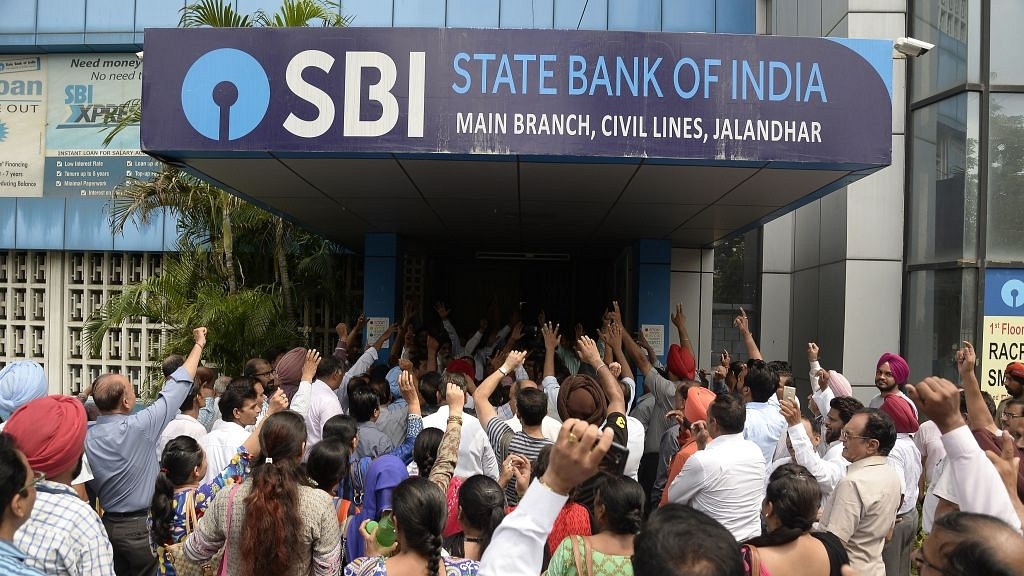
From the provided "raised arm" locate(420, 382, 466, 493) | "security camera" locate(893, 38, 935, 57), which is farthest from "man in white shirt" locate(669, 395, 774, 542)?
"security camera" locate(893, 38, 935, 57)

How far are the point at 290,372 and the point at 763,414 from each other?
3932 mm

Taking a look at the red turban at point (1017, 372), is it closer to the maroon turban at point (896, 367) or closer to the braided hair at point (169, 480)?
the maroon turban at point (896, 367)

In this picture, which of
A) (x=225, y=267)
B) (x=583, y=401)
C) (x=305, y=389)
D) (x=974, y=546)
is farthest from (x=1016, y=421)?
(x=225, y=267)

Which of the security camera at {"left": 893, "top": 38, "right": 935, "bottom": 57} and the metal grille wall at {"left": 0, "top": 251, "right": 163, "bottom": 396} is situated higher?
the security camera at {"left": 893, "top": 38, "right": 935, "bottom": 57}

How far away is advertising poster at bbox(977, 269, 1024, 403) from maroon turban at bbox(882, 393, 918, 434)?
505cm

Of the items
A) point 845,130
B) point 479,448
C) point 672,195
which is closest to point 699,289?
point 672,195

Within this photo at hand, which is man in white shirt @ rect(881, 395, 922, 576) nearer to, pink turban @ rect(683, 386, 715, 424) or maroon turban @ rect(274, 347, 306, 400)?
pink turban @ rect(683, 386, 715, 424)

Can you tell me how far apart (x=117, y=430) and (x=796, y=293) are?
11.2 meters

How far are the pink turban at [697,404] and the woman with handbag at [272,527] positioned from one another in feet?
7.84

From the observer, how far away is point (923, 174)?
35.3 feet

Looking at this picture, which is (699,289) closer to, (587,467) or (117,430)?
(117,430)

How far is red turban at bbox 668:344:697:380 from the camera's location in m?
7.46

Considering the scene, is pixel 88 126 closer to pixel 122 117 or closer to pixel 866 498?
pixel 122 117

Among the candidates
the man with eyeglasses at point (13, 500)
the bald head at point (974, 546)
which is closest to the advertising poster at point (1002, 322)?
the bald head at point (974, 546)
